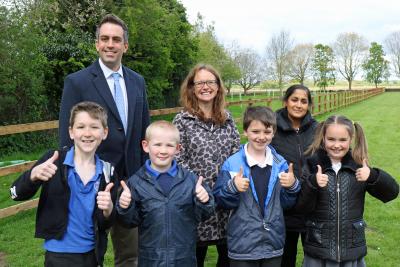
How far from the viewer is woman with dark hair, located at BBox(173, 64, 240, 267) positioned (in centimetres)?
325

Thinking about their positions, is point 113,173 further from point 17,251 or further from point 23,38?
point 23,38

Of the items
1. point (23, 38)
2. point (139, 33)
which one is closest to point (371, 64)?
point (139, 33)

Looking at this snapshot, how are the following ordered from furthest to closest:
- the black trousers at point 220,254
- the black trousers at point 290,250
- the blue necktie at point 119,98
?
1. the black trousers at point 290,250
2. the black trousers at point 220,254
3. the blue necktie at point 119,98

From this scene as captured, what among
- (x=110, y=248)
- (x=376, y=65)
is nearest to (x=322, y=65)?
(x=376, y=65)

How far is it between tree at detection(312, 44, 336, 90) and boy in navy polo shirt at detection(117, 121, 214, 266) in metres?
68.3

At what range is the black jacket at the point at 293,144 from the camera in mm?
3459

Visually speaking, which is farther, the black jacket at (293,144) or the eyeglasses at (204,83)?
the black jacket at (293,144)

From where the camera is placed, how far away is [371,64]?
77938 mm

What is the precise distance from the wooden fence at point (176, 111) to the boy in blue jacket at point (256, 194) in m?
0.87

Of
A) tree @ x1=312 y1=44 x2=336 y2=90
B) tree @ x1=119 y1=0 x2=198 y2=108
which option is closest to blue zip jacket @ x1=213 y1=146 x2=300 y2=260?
tree @ x1=119 y1=0 x2=198 y2=108

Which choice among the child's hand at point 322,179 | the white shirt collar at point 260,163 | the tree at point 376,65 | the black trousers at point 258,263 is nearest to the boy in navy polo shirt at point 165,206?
the black trousers at point 258,263

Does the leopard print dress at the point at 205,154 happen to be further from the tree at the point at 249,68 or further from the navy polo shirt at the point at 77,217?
the tree at the point at 249,68

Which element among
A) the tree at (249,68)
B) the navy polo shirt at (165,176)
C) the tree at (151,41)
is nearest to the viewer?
the navy polo shirt at (165,176)

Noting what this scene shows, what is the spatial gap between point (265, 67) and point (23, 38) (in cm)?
5184
